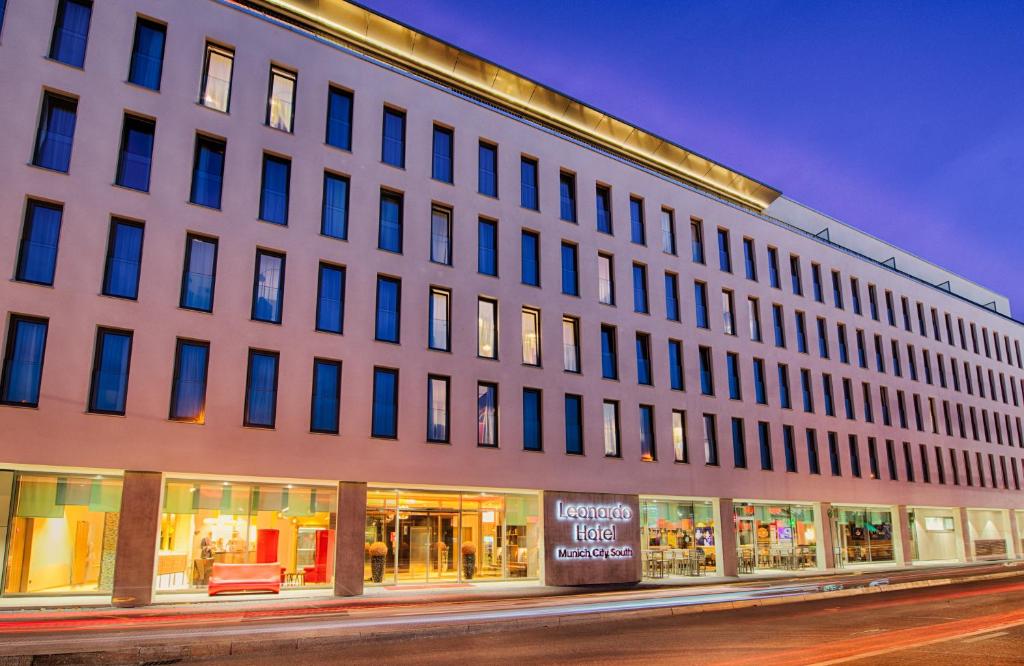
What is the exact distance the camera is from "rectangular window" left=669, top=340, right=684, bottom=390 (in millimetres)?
34938

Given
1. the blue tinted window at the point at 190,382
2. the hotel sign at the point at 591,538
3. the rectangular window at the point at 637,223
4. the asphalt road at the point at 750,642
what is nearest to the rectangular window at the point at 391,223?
the blue tinted window at the point at 190,382

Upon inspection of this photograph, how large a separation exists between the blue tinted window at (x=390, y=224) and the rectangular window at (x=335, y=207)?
1.43 metres

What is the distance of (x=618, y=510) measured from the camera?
31078 mm

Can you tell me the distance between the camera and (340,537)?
24.1m

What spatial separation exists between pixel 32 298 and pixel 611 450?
21700 millimetres

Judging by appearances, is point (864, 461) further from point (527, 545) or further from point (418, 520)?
point (418, 520)

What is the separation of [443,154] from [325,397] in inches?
437

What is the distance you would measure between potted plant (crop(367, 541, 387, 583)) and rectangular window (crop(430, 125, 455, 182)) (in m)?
13.9

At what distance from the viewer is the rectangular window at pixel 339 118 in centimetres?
2714

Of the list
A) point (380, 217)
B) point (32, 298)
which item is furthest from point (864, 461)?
point (32, 298)

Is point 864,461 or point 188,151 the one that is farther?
point 864,461

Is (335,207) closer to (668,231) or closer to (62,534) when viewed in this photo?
(62,534)

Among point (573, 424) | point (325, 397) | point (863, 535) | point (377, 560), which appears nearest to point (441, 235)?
point (325, 397)

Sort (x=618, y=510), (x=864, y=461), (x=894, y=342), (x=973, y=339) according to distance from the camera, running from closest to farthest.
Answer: (x=618, y=510)
(x=864, y=461)
(x=894, y=342)
(x=973, y=339)
